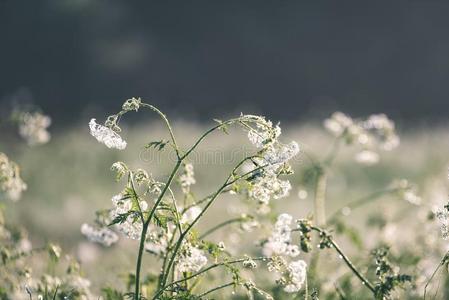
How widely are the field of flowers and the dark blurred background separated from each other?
191cm

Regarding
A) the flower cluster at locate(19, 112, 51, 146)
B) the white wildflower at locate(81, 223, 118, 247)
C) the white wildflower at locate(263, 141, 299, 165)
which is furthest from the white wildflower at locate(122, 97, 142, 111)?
the flower cluster at locate(19, 112, 51, 146)

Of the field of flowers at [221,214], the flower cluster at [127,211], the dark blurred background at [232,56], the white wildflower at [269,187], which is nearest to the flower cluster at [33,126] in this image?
the field of flowers at [221,214]

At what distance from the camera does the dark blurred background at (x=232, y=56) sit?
13.6 metres

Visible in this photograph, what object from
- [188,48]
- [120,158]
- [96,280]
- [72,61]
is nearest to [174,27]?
[188,48]

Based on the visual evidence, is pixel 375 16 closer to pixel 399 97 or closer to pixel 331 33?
pixel 331 33

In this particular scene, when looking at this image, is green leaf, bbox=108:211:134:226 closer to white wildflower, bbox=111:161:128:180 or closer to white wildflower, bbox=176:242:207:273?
white wildflower, bbox=111:161:128:180

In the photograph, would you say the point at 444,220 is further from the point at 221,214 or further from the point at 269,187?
the point at 221,214

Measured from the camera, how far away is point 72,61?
13836 millimetres

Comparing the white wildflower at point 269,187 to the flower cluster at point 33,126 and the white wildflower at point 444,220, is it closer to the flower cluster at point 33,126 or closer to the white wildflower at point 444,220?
the white wildflower at point 444,220

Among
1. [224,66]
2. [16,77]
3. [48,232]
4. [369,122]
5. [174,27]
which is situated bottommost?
[369,122]

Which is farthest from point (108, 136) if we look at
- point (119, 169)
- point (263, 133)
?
point (263, 133)

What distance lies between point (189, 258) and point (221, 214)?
4397mm

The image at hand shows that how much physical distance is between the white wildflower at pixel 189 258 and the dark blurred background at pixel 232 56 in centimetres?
905

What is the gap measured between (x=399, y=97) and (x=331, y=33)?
2.38 m
